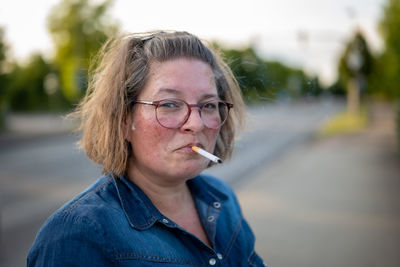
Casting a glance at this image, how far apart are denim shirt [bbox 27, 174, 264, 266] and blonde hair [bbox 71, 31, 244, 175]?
4.9 inches

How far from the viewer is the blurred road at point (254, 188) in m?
4.41

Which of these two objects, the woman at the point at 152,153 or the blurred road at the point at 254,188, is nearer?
the woman at the point at 152,153

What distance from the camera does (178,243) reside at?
1.38 meters

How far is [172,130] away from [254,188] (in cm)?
600

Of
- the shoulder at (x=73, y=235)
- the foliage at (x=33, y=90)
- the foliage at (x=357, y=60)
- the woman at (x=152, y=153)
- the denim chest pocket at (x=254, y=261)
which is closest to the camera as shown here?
the shoulder at (x=73, y=235)

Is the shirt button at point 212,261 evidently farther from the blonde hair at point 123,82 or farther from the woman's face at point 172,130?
the blonde hair at point 123,82


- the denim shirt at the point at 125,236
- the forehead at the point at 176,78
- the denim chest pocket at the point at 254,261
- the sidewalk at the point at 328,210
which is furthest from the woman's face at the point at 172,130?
the sidewalk at the point at 328,210

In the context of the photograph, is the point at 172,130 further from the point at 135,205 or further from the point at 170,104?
the point at 135,205

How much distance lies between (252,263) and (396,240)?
3511 mm

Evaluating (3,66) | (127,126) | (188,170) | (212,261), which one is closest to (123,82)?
(127,126)

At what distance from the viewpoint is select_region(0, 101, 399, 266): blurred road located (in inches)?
173

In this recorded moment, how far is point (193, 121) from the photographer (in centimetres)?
138

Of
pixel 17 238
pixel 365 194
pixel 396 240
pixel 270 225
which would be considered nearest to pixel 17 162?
pixel 17 238

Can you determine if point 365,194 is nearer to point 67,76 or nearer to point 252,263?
point 252,263
